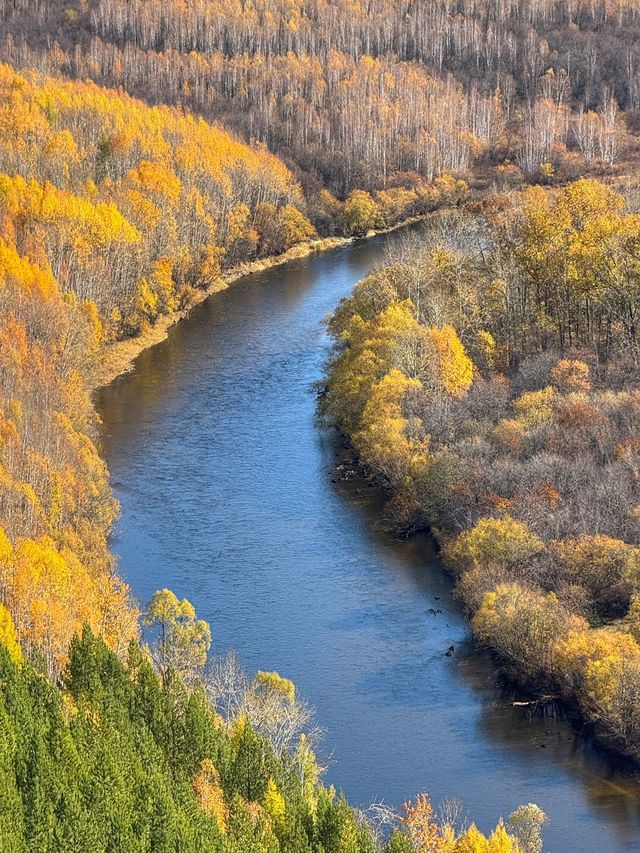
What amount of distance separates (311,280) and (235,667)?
58373 mm

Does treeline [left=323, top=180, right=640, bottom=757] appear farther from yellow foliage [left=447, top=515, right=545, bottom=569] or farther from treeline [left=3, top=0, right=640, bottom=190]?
treeline [left=3, top=0, right=640, bottom=190]

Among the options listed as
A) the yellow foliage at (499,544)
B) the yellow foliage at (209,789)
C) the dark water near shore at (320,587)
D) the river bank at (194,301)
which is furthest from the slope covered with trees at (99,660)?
the yellow foliage at (499,544)

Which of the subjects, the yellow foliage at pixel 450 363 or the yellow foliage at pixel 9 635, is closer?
the yellow foliage at pixel 9 635

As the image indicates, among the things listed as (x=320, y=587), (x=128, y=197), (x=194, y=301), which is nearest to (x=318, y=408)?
(x=320, y=587)

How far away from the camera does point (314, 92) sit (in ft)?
468

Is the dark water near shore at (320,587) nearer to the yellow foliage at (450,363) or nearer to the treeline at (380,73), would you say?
the yellow foliage at (450,363)

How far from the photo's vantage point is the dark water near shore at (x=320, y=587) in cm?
3797

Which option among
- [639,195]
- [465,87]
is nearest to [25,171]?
[639,195]

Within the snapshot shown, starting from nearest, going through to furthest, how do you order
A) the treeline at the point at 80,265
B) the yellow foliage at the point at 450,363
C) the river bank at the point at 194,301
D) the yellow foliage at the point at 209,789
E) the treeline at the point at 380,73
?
the yellow foliage at the point at 209,789 < the treeline at the point at 80,265 < the yellow foliage at the point at 450,363 < the river bank at the point at 194,301 < the treeline at the point at 380,73

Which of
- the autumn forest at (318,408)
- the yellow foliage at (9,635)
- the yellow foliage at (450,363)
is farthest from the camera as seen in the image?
the yellow foliage at (450,363)

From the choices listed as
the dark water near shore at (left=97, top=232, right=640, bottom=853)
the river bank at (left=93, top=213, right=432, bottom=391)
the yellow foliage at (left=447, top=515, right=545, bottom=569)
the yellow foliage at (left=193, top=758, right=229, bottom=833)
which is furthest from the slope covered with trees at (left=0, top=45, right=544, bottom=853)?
the yellow foliage at (left=447, top=515, right=545, bottom=569)

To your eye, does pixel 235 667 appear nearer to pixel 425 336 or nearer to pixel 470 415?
pixel 470 415

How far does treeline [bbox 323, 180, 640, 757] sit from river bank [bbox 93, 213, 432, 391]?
45.5 feet

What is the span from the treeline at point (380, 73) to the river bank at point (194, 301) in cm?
1258
